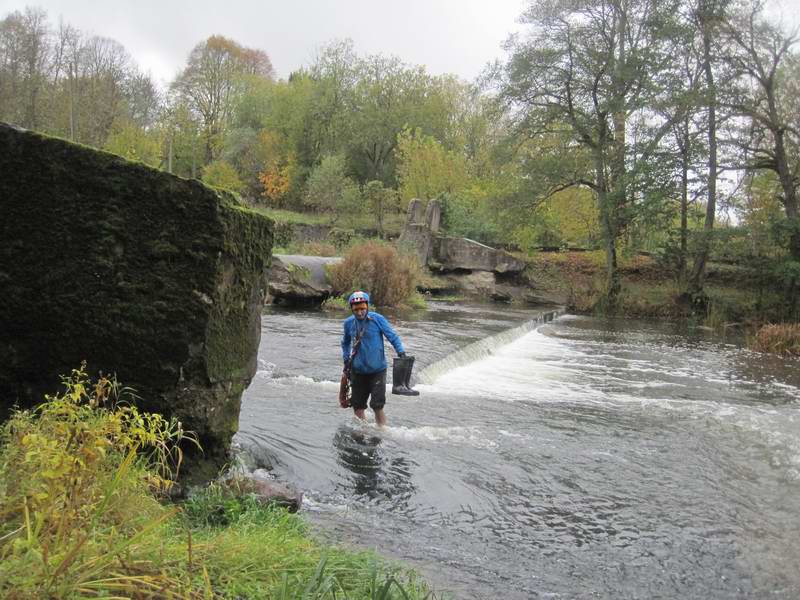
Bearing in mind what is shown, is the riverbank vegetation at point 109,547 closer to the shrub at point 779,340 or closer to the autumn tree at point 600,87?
the shrub at point 779,340

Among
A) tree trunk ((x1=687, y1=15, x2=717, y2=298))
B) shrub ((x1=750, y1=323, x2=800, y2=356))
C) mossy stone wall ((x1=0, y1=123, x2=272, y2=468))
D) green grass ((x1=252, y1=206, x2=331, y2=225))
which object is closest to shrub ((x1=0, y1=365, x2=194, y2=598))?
mossy stone wall ((x1=0, y1=123, x2=272, y2=468))

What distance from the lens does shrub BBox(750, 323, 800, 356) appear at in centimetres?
1578

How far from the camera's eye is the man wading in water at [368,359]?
7.04 meters

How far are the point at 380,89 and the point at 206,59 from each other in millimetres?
14754

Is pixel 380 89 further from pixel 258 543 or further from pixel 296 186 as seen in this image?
pixel 258 543

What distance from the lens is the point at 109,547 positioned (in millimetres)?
2279

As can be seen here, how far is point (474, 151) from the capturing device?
1911 inches

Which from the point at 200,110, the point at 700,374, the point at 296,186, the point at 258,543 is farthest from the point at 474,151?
the point at 258,543

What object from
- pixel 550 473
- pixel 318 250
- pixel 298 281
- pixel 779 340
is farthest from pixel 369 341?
pixel 318 250

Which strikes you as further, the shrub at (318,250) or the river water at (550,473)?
the shrub at (318,250)

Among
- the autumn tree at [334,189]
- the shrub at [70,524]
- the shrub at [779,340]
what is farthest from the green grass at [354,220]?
the shrub at [70,524]

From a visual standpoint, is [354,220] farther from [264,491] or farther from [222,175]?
[264,491]

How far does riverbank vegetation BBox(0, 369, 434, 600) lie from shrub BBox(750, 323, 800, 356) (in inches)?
611

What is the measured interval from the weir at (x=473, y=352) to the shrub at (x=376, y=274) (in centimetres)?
387
